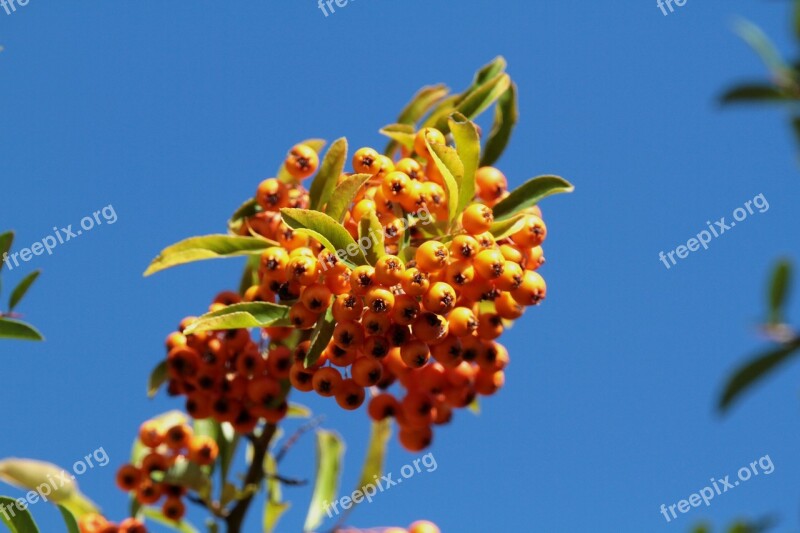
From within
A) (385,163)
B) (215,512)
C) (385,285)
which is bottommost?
(215,512)

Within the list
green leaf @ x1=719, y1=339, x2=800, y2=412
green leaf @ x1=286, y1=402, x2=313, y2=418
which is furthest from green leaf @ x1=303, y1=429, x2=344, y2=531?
green leaf @ x1=719, y1=339, x2=800, y2=412

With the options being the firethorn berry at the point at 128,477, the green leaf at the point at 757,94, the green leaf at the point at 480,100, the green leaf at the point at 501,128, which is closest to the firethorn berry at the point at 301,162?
the green leaf at the point at 480,100

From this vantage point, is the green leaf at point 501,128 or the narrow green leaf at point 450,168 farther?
the green leaf at point 501,128

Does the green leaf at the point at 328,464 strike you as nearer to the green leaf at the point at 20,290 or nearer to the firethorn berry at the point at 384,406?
the firethorn berry at the point at 384,406

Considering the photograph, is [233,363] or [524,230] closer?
[524,230]

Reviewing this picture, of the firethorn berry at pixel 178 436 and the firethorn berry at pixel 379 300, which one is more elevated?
the firethorn berry at pixel 178 436

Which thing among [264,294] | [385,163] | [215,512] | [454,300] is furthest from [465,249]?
[215,512]

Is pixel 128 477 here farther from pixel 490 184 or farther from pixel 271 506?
pixel 490 184

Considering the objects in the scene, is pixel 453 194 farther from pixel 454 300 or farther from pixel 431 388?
pixel 431 388
